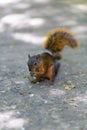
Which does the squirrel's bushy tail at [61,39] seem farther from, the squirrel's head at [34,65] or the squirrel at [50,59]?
the squirrel's head at [34,65]

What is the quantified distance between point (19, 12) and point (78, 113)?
3869mm

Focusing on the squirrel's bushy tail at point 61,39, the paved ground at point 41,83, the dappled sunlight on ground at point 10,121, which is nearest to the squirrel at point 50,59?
the squirrel's bushy tail at point 61,39

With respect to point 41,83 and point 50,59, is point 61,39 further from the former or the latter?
point 41,83

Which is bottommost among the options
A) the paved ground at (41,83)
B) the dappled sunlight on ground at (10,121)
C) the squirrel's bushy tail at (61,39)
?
the dappled sunlight on ground at (10,121)

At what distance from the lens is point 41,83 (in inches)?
184

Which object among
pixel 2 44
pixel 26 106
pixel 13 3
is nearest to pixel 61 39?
pixel 26 106

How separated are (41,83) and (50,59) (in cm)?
28

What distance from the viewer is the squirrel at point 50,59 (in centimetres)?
440

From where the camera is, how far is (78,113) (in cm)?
398

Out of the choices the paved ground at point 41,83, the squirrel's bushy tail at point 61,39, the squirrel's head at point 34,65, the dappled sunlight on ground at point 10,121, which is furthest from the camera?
the squirrel's bushy tail at point 61,39

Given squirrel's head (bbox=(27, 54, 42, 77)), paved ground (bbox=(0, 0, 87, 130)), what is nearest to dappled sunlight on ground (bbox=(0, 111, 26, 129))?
paved ground (bbox=(0, 0, 87, 130))

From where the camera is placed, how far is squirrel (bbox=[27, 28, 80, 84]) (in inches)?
→ 173

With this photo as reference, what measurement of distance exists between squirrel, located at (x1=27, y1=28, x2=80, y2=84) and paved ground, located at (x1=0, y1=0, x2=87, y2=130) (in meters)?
0.13

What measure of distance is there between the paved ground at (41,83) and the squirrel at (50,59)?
127mm
